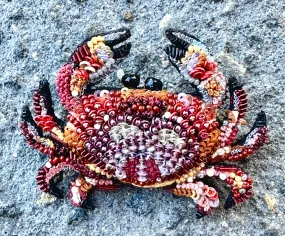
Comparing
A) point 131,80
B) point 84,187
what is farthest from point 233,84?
point 84,187

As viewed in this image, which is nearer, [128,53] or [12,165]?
[128,53]

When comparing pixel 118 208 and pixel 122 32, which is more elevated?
pixel 122 32

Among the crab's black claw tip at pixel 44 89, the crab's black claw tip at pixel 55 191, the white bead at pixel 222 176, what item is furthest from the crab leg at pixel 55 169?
the white bead at pixel 222 176

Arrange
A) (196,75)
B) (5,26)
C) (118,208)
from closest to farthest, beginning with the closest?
(196,75) → (118,208) → (5,26)

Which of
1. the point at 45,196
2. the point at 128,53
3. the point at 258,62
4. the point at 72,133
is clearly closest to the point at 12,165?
the point at 45,196

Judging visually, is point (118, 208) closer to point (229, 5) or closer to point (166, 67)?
point (166, 67)

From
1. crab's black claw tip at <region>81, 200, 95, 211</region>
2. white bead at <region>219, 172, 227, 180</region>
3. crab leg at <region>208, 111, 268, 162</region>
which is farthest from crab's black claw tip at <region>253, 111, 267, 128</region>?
crab's black claw tip at <region>81, 200, 95, 211</region>

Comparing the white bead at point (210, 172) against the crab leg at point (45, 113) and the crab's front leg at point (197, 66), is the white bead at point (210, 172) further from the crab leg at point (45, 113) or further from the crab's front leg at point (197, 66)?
the crab leg at point (45, 113)
